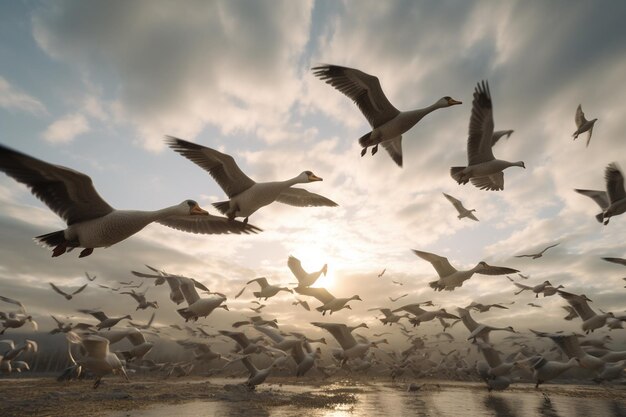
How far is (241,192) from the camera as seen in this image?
32.1 ft

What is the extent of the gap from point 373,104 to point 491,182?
21.7 ft

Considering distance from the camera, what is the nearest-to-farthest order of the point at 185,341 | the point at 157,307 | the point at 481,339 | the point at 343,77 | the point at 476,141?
the point at 343,77 → the point at 476,141 → the point at 481,339 → the point at 157,307 → the point at 185,341

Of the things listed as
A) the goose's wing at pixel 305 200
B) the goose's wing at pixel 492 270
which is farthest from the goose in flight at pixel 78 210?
the goose's wing at pixel 492 270

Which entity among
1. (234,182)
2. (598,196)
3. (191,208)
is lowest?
(191,208)

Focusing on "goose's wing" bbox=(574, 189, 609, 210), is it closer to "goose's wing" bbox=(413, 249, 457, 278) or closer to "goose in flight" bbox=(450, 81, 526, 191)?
"goose in flight" bbox=(450, 81, 526, 191)

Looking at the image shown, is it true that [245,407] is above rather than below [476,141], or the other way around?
below

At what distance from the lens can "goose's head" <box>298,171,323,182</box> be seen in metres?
9.55

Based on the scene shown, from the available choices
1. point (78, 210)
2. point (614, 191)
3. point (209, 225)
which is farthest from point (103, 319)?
point (614, 191)

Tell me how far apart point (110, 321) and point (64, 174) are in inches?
544

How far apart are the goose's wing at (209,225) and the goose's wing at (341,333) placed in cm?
928

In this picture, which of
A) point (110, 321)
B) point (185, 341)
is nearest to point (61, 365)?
point (185, 341)

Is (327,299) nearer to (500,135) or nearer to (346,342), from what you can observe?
(346,342)

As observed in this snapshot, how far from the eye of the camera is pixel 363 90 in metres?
10.3

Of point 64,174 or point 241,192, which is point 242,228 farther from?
point 64,174
